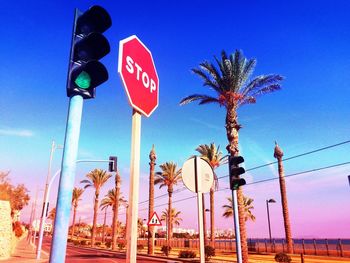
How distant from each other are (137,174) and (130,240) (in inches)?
20.6

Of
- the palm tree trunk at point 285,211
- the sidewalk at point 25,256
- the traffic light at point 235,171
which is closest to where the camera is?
the traffic light at point 235,171

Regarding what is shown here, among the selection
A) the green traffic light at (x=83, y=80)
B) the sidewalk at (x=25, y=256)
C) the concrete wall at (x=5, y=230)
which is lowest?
the sidewalk at (x=25, y=256)

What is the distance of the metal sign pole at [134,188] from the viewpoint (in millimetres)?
2236

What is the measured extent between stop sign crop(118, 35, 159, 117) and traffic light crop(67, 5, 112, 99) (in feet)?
0.77

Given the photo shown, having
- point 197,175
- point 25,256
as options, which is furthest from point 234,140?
point 25,256

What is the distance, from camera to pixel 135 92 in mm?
2643

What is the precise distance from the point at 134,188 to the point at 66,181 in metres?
0.53

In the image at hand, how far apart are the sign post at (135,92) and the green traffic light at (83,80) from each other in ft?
1.24

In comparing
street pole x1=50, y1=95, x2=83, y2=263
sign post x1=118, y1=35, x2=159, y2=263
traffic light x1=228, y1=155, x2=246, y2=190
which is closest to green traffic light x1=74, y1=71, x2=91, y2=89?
street pole x1=50, y1=95, x2=83, y2=263

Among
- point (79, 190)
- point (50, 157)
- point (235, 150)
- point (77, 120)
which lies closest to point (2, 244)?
point (50, 157)

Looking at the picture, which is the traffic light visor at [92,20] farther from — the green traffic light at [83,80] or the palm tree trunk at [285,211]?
the palm tree trunk at [285,211]

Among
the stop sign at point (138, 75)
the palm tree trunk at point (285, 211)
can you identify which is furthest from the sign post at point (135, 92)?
the palm tree trunk at point (285, 211)

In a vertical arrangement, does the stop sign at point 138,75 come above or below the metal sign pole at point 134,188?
above

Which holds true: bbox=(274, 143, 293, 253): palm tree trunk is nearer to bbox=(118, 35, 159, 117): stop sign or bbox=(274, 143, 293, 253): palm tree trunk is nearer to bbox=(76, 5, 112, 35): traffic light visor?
bbox=(118, 35, 159, 117): stop sign
